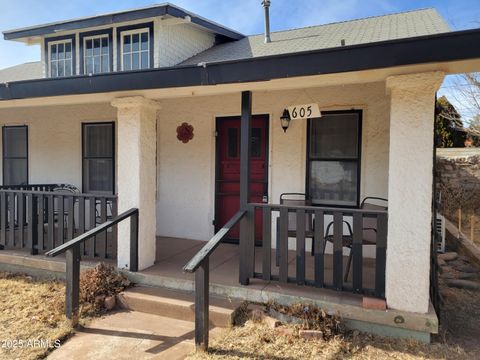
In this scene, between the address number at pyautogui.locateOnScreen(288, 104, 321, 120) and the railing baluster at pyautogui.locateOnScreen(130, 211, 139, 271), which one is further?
the railing baluster at pyautogui.locateOnScreen(130, 211, 139, 271)

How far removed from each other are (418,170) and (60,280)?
4.23m

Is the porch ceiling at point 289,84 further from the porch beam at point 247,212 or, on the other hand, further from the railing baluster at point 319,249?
the railing baluster at point 319,249

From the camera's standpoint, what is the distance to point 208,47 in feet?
22.8

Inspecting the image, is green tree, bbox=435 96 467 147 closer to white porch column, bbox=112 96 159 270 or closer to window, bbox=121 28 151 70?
window, bbox=121 28 151 70

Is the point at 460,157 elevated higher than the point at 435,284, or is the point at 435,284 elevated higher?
the point at 460,157

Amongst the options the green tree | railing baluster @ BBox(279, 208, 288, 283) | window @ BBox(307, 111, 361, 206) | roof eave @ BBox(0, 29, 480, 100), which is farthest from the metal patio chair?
the green tree

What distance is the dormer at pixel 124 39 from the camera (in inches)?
233

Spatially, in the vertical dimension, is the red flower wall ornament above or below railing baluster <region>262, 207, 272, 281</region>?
above

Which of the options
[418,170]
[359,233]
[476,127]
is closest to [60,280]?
[359,233]

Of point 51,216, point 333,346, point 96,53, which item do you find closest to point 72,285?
point 51,216

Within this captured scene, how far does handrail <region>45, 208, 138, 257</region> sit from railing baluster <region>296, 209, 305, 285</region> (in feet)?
6.33

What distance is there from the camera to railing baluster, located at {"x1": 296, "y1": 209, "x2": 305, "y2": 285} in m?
3.54

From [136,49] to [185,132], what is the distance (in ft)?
5.71

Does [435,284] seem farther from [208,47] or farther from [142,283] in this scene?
[208,47]
